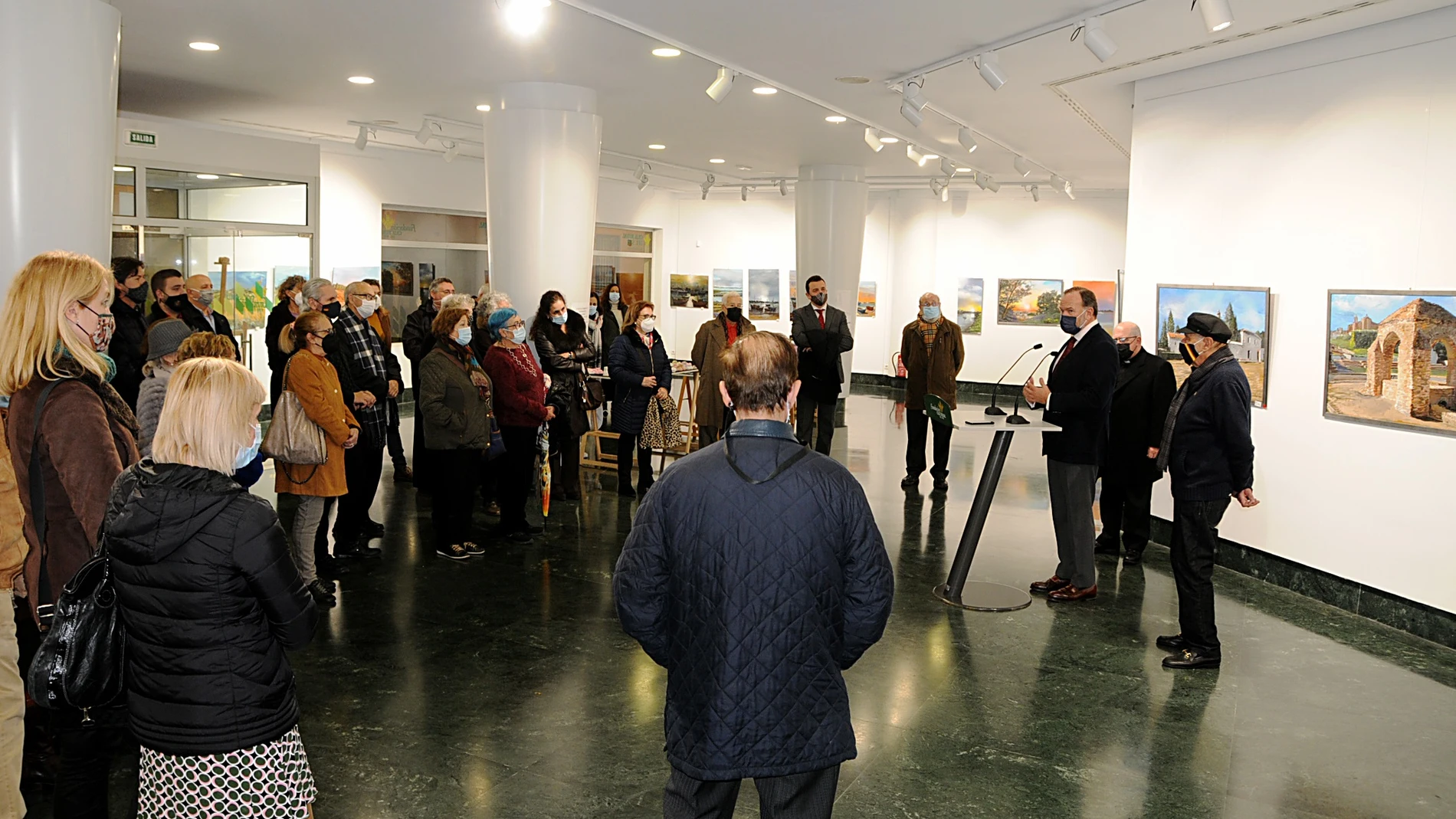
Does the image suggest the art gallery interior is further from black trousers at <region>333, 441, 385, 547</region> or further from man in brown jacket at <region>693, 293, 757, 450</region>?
man in brown jacket at <region>693, 293, 757, 450</region>

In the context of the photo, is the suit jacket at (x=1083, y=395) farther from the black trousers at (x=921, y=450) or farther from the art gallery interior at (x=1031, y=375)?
the black trousers at (x=921, y=450)

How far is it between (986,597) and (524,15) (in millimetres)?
5014

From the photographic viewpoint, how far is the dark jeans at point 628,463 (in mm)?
9430

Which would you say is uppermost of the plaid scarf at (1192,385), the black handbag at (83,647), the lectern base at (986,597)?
the plaid scarf at (1192,385)

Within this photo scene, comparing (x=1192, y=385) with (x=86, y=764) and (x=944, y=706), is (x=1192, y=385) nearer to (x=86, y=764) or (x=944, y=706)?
(x=944, y=706)

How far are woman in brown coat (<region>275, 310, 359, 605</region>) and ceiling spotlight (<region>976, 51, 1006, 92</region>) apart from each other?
4.93 meters

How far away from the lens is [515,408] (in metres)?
7.73

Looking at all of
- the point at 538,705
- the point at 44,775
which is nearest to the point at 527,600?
the point at 538,705

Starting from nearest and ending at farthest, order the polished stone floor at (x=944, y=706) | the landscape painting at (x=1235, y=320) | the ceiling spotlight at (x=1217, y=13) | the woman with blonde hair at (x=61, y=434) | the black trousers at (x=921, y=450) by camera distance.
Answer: the woman with blonde hair at (x=61, y=434) < the polished stone floor at (x=944, y=706) < the ceiling spotlight at (x=1217, y=13) < the landscape painting at (x=1235, y=320) < the black trousers at (x=921, y=450)

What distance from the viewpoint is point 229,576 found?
265 centimetres

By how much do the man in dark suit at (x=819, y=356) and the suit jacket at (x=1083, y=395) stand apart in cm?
395

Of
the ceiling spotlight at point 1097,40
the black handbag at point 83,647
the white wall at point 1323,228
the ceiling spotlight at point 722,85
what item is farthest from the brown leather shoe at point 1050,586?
the black handbag at point 83,647

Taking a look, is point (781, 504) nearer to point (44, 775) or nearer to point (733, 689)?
point (733, 689)

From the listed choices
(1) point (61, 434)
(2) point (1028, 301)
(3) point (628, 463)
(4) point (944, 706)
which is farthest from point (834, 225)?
(1) point (61, 434)
